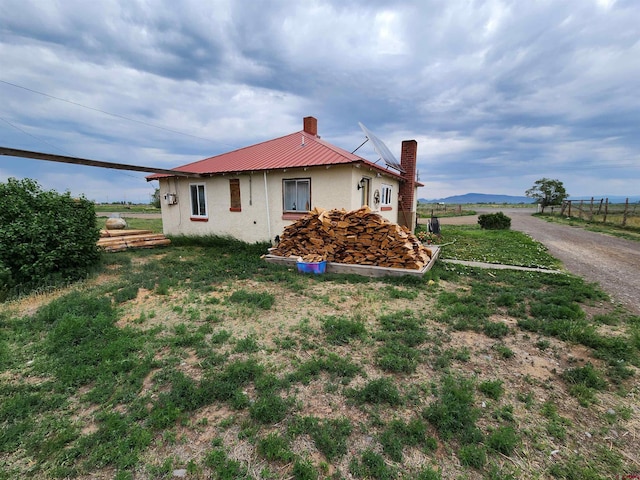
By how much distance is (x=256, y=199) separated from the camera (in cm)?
1024

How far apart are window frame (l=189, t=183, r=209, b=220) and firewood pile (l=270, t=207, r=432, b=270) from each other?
5115 mm

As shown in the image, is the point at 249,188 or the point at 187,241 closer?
the point at 249,188

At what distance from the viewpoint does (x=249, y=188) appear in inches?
Answer: 404

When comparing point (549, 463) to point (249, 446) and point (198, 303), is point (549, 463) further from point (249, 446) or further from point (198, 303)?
point (198, 303)

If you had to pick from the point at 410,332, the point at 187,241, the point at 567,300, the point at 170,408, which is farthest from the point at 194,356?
the point at 187,241

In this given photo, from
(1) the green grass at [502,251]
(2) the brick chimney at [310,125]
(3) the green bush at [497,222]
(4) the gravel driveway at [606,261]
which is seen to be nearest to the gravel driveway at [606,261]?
(4) the gravel driveway at [606,261]

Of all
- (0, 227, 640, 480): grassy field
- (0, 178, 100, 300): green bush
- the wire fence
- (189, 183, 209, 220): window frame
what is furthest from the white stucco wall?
the wire fence

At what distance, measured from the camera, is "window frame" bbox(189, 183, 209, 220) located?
11344 millimetres

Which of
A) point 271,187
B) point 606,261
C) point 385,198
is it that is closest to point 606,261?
point 606,261

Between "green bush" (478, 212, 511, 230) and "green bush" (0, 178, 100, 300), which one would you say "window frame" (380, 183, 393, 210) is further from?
"green bush" (0, 178, 100, 300)

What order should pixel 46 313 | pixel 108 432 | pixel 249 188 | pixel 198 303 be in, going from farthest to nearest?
pixel 249 188 < pixel 198 303 < pixel 46 313 < pixel 108 432

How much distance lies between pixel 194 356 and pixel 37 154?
8112 millimetres

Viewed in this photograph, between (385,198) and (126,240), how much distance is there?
10.1 m

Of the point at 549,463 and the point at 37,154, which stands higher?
the point at 37,154
